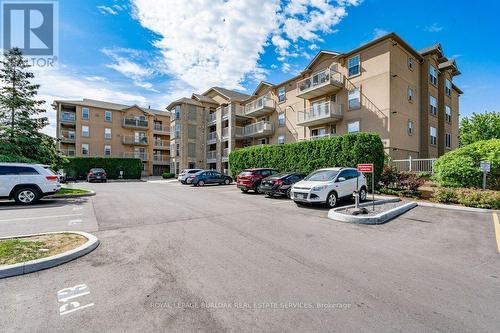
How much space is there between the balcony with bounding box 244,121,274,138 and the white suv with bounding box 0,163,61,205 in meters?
23.5

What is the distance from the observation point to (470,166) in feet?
40.9

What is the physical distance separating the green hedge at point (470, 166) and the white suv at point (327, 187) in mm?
5105

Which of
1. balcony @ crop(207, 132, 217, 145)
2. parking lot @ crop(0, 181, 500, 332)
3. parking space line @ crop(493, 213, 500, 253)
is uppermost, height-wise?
balcony @ crop(207, 132, 217, 145)

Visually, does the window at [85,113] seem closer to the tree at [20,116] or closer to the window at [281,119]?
the tree at [20,116]

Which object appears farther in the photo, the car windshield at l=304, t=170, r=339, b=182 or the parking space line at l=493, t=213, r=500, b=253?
the car windshield at l=304, t=170, r=339, b=182

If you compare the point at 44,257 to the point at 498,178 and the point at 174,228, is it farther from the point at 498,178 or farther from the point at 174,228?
the point at 498,178

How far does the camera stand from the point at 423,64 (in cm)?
2334

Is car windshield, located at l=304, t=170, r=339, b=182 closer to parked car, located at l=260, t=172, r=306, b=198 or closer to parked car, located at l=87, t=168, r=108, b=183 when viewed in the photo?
parked car, located at l=260, t=172, r=306, b=198

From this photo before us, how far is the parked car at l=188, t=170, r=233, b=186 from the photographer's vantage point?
24420mm

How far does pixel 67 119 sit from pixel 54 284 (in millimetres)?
47526

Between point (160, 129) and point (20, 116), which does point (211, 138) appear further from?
point (20, 116)

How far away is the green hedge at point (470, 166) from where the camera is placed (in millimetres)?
11922

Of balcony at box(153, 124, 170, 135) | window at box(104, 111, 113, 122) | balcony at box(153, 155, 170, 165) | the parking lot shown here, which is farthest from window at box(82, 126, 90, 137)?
the parking lot

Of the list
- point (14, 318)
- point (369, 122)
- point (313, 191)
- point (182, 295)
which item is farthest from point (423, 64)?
point (14, 318)
